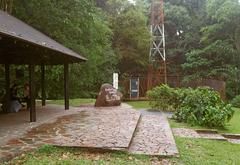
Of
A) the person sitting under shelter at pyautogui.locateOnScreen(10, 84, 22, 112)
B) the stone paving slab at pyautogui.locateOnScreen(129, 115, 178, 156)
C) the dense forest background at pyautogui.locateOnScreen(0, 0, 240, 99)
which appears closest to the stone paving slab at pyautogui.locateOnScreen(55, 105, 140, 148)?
the stone paving slab at pyautogui.locateOnScreen(129, 115, 178, 156)

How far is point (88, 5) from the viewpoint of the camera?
17625 millimetres

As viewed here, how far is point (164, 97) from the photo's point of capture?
17.4 m

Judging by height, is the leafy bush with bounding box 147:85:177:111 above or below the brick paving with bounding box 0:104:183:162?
above

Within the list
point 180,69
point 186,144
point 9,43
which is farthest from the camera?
point 180,69

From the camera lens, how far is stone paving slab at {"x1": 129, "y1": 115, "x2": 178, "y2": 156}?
746 centimetres

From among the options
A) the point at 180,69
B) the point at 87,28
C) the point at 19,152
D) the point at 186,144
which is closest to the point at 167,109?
the point at 87,28

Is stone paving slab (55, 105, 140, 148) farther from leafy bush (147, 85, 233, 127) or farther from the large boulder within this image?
the large boulder

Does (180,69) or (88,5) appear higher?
(88,5)

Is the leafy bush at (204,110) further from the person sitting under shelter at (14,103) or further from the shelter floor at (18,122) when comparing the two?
the person sitting under shelter at (14,103)

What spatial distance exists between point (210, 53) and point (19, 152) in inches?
929

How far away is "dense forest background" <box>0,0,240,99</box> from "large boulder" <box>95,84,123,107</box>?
11.0ft

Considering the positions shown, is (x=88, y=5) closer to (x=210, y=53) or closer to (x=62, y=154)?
(x=62, y=154)

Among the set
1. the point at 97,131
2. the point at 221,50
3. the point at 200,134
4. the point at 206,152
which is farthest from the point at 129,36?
the point at 206,152

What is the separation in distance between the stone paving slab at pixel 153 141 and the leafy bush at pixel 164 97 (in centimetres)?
582
